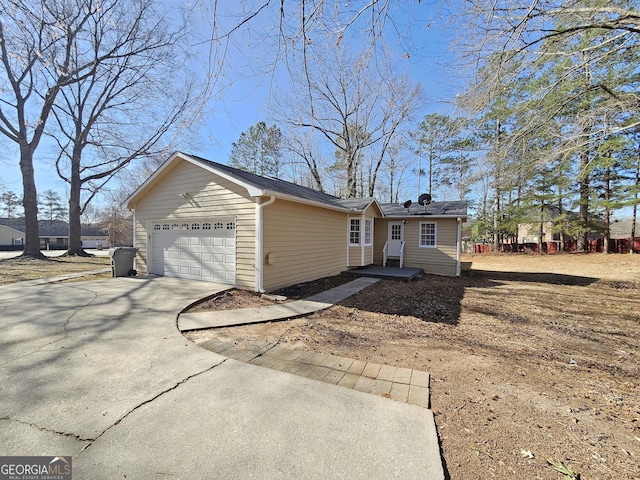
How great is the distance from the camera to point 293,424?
2176 millimetres

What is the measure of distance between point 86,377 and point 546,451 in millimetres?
4251

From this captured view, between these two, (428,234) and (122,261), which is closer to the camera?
(122,261)

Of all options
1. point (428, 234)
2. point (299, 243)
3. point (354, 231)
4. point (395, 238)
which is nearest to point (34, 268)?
point (299, 243)

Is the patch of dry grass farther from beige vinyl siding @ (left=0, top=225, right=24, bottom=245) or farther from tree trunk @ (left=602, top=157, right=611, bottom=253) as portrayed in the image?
beige vinyl siding @ (left=0, top=225, right=24, bottom=245)

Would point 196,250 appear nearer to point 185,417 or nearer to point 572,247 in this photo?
point 185,417

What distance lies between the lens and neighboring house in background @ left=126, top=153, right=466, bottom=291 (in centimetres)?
706

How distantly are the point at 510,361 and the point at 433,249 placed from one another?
9.45 m

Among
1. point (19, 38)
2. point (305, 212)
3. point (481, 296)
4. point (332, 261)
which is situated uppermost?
point (19, 38)

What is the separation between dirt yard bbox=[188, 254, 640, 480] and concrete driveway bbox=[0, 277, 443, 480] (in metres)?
0.51

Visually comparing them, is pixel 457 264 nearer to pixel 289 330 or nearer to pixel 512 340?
pixel 512 340

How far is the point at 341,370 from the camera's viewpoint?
3158mm

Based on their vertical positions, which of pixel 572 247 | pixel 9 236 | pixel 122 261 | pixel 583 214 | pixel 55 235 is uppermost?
pixel 583 214

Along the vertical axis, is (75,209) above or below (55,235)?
above

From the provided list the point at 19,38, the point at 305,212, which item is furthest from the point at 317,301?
the point at 19,38
